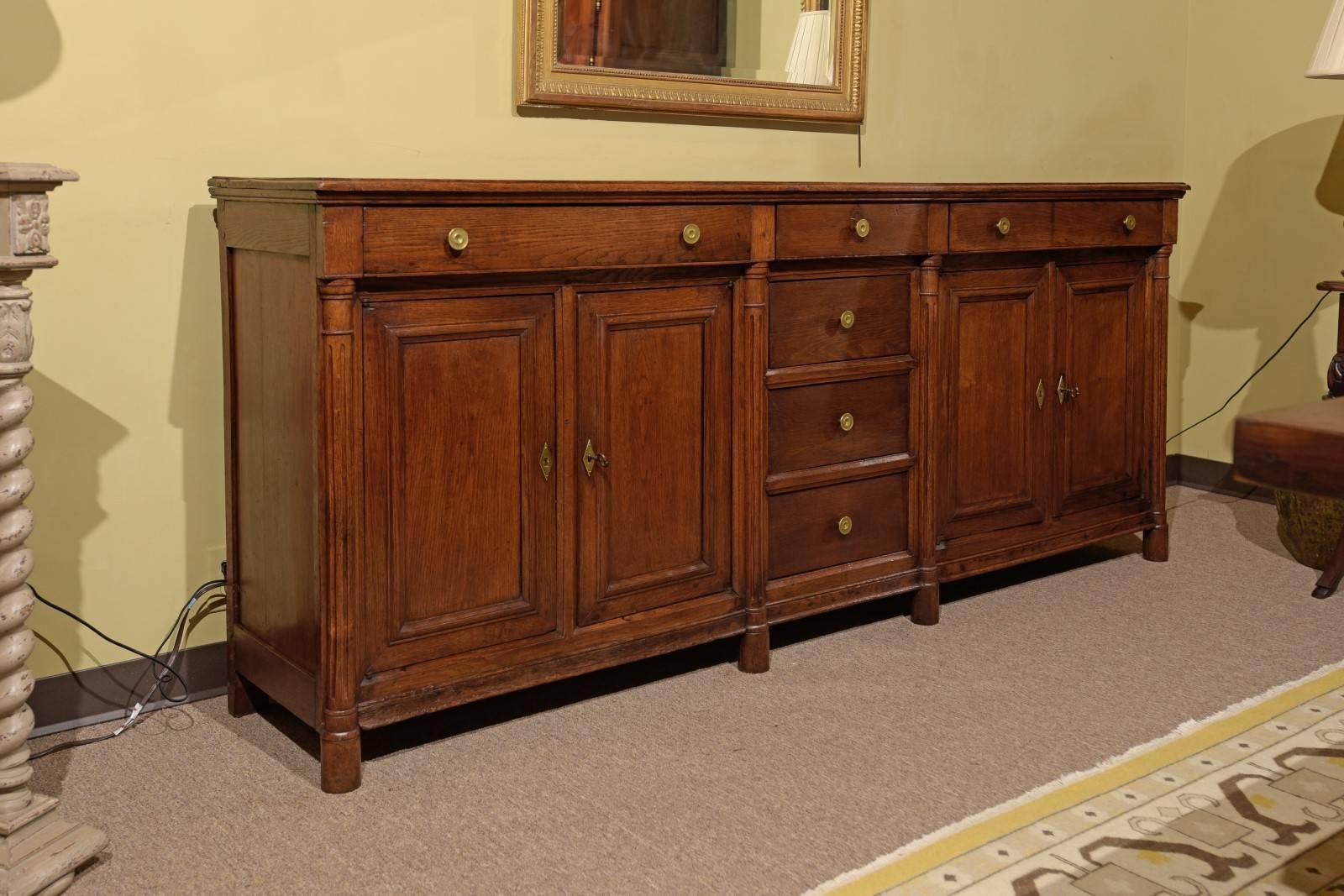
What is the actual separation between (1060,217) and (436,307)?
162 centimetres

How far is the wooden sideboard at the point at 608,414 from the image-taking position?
2.27 metres

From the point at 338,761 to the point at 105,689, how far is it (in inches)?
23.5

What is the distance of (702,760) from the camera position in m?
2.39

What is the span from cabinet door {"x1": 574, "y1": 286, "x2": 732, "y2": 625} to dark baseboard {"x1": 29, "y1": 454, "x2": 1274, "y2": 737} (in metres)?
0.74

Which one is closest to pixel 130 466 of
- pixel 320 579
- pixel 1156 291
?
pixel 320 579

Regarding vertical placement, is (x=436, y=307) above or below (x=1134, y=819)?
above

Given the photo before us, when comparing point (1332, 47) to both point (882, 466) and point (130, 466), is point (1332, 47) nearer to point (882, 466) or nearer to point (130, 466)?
point (882, 466)

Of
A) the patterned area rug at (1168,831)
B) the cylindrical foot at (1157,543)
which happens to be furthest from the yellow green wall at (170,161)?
the cylindrical foot at (1157,543)

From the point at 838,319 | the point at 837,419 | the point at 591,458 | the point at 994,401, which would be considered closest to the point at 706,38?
the point at 838,319

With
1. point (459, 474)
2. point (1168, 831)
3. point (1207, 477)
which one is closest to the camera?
point (1168, 831)

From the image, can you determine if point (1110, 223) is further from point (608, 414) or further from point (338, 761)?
point (338, 761)

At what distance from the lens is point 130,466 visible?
8.46 feet

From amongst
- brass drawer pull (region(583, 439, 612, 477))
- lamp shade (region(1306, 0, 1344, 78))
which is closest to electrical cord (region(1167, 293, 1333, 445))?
lamp shade (region(1306, 0, 1344, 78))

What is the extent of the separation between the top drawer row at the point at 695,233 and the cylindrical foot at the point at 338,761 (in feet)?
2.46
